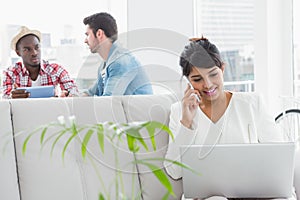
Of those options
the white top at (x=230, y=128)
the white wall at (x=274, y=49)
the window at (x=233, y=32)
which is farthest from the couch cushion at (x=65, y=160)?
the window at (x=233, y=32)

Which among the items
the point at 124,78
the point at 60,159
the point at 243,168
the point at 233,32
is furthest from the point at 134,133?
the point at 233,32

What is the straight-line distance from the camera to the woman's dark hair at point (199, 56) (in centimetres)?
231

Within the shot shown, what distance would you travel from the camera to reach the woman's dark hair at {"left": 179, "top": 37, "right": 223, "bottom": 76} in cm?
231

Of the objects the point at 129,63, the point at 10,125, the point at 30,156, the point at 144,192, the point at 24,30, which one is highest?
the point at 24,30

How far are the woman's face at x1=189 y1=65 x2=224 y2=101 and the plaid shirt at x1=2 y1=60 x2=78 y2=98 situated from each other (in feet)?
4.70

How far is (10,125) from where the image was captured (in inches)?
83.7

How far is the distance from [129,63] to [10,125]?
91cm

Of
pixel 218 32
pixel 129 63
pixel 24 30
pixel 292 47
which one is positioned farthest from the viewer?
pixel 218 32

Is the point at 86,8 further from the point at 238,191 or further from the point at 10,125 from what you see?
the point at 238,191

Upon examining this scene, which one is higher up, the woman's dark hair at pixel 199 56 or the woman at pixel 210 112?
the woman's dark hair at pixel 199 56

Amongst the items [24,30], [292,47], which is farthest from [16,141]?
[292,47]

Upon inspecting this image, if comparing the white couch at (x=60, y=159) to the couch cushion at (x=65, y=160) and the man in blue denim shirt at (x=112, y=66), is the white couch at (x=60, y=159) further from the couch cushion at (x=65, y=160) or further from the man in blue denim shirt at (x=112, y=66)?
the man in blue denim shirt at (x=112, y=66)

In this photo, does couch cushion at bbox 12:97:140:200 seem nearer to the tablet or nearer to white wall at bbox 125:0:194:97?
the tablet

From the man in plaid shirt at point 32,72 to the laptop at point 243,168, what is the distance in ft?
5.85
